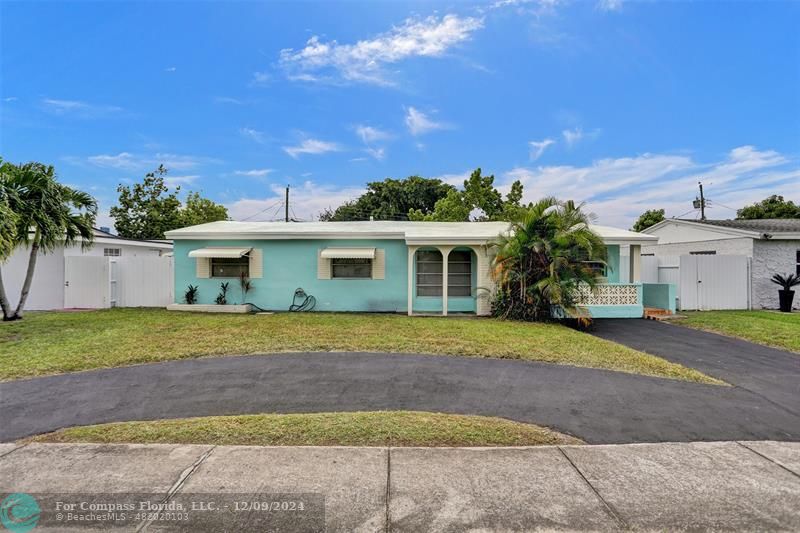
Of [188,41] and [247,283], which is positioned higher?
[188,41]

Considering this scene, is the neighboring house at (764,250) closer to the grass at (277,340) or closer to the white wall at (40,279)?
Answer: the grass at (277,340)

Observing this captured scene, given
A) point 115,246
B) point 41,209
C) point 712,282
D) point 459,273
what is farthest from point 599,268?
point 115,246

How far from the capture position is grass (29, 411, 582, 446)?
12.3 ft

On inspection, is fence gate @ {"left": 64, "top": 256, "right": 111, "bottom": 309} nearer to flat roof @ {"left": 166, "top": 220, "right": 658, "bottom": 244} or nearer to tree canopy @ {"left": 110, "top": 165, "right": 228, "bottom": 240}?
flat roof @ {"left": 166, "top": 220, "right": 658, "bottom": 244}

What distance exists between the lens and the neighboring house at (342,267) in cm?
1288

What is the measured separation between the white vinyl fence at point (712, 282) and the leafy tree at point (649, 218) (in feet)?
80.0

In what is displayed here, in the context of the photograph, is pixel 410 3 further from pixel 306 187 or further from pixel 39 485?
pixel 306 187

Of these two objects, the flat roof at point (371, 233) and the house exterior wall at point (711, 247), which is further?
the house exterior wall at point (711, 247)

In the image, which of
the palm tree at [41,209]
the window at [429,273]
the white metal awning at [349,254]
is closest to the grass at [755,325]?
the window at [429,273]

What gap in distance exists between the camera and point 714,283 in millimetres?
14164

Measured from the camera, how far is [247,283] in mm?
13375

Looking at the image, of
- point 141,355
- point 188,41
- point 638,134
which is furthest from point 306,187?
point 141,355

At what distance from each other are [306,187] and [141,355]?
28345mm

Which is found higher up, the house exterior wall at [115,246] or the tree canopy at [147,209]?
the tree canopy at [147,209]
